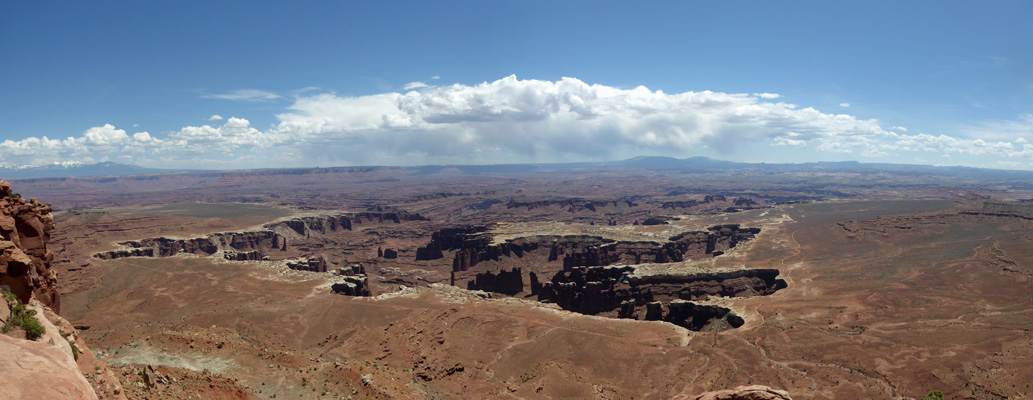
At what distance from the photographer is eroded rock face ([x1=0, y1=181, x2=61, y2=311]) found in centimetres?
2016

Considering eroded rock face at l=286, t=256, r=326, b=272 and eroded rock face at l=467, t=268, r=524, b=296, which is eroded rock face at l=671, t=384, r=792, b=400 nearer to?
eroded rock face at l=467, t=268, r=524, b=296

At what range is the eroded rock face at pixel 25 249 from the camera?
20156 mm

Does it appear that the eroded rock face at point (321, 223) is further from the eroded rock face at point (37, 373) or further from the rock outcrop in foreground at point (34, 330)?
the eroded rock face at point (37, 373)

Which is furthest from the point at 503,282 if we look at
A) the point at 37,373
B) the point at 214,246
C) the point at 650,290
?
the point at 37,373

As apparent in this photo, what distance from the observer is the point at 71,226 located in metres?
Result: 128

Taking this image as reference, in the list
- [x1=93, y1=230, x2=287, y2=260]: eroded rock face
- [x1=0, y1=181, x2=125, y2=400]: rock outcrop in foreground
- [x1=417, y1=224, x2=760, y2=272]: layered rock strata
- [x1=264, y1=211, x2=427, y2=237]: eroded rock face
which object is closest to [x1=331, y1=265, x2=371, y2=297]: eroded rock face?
[x1=93, y1=230, x2=287, y2=260]: eroded rock face

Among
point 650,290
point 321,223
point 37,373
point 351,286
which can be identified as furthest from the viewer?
point 321,223

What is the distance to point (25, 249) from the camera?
23.0 metres

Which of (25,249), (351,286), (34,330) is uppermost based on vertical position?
(25,249)

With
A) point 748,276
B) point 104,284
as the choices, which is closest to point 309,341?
point 104,284

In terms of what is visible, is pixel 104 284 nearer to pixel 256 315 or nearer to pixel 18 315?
pixel 256 315

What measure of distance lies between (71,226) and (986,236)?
196m

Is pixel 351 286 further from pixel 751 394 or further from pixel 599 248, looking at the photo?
pixel 751 394

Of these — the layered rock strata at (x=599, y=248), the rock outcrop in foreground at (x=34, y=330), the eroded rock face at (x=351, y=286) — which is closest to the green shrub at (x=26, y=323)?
the rock outcrop in foreground at (x=34, y=330)
